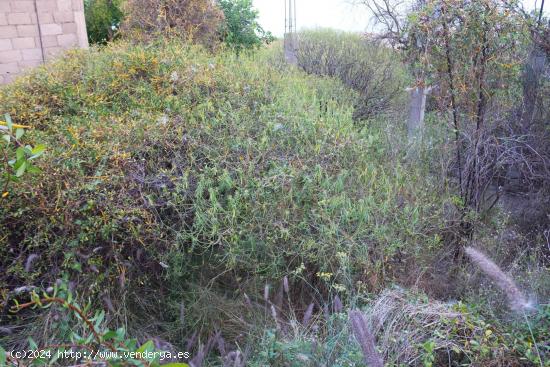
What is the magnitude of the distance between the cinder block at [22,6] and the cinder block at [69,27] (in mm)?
541

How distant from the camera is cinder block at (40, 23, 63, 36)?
8.18 m

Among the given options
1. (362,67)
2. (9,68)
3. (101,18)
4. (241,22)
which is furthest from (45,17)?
(362,67)

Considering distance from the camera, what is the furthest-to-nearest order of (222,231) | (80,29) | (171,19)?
1. (80,29)
2. (171,19)
3. (222,231)

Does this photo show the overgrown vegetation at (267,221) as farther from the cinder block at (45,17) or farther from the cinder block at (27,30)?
the cinder block at (45,17)

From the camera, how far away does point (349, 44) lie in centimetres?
814

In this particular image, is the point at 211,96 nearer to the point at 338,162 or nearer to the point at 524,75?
the point at 338,162

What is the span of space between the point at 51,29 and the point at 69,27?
30cm

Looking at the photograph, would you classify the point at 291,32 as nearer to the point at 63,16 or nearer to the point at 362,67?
the point at 362,67

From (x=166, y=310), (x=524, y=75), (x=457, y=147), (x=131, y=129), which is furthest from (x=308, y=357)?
(x=524, y=75)

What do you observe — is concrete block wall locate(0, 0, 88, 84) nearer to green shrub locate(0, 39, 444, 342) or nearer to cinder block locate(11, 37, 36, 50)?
cinder block locate(11, 37, 36, 50)

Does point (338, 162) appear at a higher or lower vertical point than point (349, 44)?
lower

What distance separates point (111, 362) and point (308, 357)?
114 centimetres

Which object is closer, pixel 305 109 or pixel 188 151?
pixel 188 151

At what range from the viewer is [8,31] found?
7.80m
